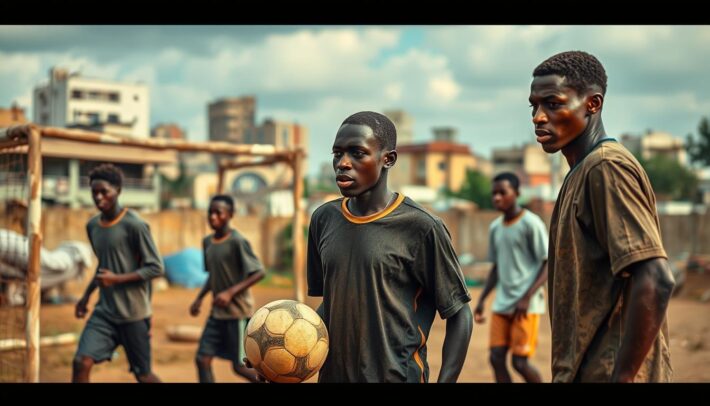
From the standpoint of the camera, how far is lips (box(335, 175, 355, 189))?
134 inches

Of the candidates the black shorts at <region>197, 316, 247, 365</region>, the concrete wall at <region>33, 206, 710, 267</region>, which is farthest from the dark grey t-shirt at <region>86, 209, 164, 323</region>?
the concrete wall at <region>33, 206, 710, 267</region>

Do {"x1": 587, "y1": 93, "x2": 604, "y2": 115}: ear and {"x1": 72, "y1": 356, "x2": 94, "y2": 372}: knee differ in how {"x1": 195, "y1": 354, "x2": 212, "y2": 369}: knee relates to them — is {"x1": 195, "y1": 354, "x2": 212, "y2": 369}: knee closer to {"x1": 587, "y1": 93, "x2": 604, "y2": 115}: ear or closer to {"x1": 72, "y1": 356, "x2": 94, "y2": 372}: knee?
{"x1": 72, "y1": 356, "x2": 94, "y2": 372}: knee

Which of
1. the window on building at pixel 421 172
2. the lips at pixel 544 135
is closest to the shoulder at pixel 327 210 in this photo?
the lips at pixel 544 135

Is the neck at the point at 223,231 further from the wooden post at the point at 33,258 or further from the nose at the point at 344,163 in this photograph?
the nose at the point at 344,163

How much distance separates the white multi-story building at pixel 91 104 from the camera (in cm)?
3288

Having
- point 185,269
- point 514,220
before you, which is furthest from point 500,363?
point 185,269

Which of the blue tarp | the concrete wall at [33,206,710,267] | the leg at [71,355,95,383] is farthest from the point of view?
the blue tarp

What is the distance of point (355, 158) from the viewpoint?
3.45 metres

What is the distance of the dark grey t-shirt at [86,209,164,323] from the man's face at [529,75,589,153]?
4746mm

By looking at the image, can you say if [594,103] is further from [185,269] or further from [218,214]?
[185,269]

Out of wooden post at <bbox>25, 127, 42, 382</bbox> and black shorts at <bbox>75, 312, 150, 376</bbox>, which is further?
wooden post at <bbox>25, 127, 42, 382</bbox>

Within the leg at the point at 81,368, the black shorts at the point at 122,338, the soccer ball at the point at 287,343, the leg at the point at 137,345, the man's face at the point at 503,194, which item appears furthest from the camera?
the man's face at the point at 503,194

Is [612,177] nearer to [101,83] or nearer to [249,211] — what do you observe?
[249,211]

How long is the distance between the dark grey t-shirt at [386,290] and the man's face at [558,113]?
0.75 m
